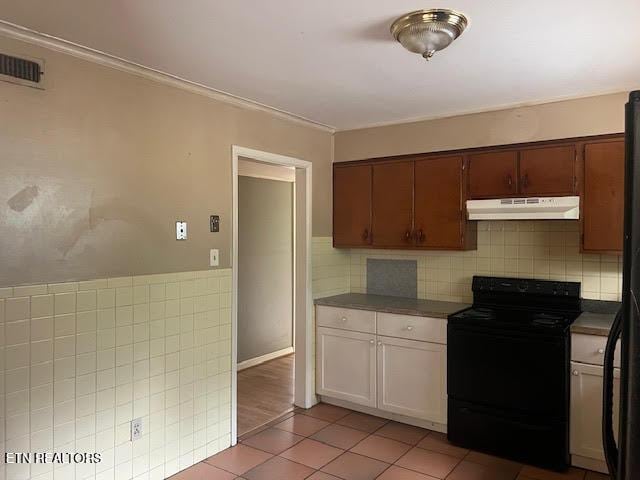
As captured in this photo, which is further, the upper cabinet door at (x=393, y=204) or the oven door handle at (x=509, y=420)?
A: the upper cabinet door at (x=393, y=204)

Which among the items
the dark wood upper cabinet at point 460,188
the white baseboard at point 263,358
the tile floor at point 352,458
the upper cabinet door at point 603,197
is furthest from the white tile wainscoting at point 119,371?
the upper cabinet door at point 603,197

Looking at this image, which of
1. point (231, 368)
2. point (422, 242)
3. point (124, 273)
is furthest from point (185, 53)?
point (422, 242)

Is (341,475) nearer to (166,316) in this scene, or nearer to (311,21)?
(166,316)

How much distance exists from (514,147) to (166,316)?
2642 mm

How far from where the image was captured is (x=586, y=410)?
283 cm

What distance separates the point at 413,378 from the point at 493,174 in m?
1.63

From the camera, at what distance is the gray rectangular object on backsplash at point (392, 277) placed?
411 centimetres

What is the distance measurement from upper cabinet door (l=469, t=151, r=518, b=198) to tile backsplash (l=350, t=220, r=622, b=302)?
1.16 ft

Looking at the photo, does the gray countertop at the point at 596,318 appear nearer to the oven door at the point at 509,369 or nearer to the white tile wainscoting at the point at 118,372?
the oven door at the point at 509,369

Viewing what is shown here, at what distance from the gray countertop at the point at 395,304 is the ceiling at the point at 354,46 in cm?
153

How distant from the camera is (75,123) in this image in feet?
7.66

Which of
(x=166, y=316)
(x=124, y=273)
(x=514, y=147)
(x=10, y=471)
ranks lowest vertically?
(x=10, y=471)

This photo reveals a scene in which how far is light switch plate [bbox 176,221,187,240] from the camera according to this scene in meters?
2.84

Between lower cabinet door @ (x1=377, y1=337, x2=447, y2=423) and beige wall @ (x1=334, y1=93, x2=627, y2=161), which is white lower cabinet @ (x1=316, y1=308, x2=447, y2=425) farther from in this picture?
beige wall @ (x1=334, y1=93, x2=627, y2=161)
